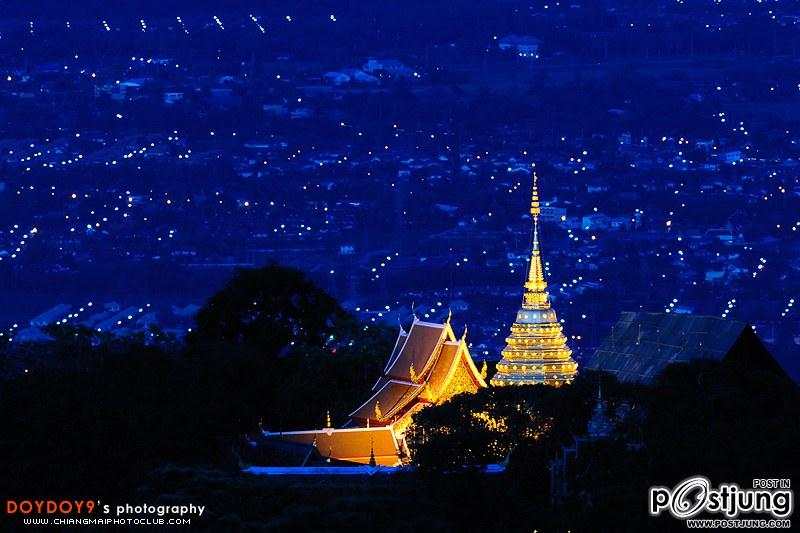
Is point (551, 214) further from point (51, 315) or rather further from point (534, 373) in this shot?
point (534, 373)

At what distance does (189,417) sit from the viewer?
41.7 metres

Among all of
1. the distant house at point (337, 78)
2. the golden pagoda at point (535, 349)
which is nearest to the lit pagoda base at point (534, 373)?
the golden pagoda at point (535, 349)

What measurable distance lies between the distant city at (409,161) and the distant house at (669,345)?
2733cm

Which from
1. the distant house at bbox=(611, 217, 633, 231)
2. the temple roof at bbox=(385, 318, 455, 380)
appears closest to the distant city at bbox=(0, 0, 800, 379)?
the distant house at bbox=(611, 217, 633, 231)

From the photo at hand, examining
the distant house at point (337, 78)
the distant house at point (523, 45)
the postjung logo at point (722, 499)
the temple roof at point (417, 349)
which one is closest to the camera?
the postjung logo at point (722, 499)

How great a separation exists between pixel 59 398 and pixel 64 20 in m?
115

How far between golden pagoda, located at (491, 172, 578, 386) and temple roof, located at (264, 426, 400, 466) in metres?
6.05

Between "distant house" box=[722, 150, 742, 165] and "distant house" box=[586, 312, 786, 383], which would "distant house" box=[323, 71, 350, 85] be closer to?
"distant house" box=[722, 150, 742, 165]

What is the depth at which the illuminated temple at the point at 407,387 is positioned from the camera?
42625mm

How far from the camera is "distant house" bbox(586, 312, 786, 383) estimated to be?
43.2 metres

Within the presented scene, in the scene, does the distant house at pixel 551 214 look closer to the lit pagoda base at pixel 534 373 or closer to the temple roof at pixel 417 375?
the lit pagoda base at pixel 534 373

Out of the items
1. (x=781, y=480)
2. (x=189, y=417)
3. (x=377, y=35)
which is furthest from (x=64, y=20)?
(x=781, y=480)

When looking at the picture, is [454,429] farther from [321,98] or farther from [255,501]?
[321,98]

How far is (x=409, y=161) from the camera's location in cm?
12281
